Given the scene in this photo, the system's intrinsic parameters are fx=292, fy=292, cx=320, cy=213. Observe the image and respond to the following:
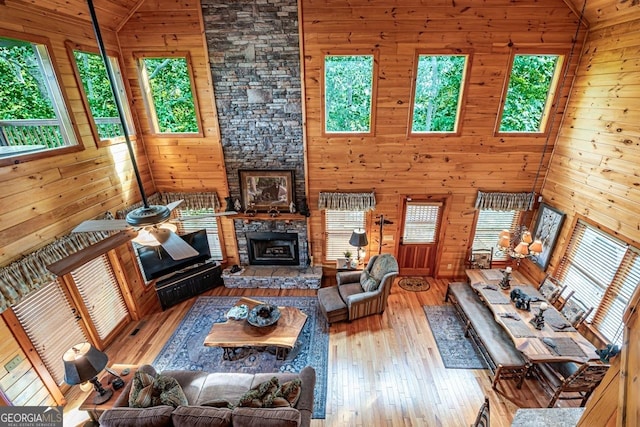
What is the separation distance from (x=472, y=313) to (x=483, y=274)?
3.37ft

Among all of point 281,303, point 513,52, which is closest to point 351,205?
point 281,303

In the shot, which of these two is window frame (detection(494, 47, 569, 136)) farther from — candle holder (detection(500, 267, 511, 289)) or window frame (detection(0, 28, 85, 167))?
window frame (detection(0, 28, 85, 167))

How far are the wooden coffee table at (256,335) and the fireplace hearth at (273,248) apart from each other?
185 centimetres

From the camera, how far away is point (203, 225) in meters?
6.64

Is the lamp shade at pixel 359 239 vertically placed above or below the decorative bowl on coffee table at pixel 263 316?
above

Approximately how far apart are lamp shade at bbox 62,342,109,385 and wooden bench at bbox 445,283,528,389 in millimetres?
5282

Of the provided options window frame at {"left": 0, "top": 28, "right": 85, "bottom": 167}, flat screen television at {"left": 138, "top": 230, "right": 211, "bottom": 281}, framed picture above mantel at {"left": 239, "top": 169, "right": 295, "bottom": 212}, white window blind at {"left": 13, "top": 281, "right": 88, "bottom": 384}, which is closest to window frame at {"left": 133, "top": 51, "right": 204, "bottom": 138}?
framed picture above mantel at {"left": 239, "top": 169, "right": 295, "bottom": 212}

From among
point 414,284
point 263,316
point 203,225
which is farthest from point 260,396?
point 414,284

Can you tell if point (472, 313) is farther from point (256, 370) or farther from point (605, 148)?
point (256, 370)

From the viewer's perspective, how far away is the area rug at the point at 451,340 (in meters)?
4.74

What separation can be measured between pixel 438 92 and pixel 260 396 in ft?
18.5

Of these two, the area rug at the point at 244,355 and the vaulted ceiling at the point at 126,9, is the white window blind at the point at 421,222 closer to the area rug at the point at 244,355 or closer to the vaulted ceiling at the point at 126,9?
the area rug at the point at 244,355

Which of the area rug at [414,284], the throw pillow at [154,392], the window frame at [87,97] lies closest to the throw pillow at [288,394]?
the throw pillow at [154,392]

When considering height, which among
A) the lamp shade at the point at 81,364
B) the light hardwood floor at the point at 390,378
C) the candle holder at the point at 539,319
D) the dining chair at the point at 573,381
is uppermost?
the lamp shade at the point at 81,364
